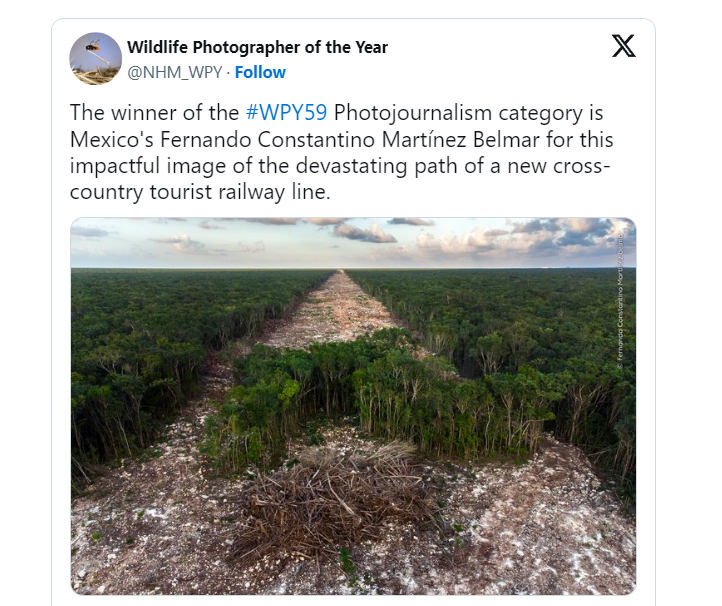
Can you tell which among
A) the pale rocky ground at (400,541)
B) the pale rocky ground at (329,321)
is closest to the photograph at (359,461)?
the pale rocky ground at (400,541)

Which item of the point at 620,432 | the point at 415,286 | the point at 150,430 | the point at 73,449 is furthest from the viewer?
the point at 415,286

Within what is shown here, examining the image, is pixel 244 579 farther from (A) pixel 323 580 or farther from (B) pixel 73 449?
(B) pixel 73 449

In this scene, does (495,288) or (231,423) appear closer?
(231,423)
